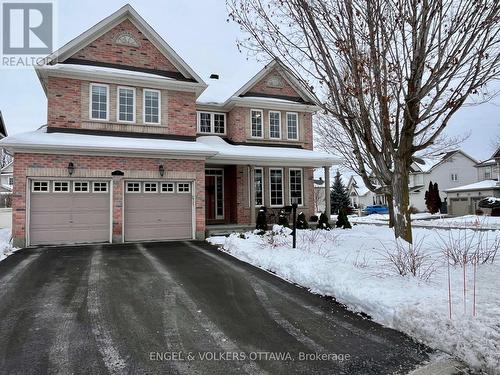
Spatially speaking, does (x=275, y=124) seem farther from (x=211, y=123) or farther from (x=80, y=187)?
(x=80, y=187)

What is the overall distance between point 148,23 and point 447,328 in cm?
1484

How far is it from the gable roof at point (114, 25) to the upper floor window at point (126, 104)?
7.26 ft

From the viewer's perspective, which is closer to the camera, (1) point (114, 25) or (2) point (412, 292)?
(2) point (412, 292)

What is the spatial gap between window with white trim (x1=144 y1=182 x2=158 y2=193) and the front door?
4.21 m

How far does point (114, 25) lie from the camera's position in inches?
565

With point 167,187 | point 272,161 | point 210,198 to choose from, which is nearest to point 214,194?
point 210,198

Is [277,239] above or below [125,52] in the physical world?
below

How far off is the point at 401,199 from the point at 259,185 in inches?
365

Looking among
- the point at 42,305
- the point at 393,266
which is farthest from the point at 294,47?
the point at 42,305

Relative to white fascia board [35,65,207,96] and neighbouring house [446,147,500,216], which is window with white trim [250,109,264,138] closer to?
white fascia board [35,65,207,96]

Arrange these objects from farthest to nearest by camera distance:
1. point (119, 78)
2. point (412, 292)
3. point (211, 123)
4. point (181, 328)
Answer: point (211, 123) → point (119, 78) → point (412, 292) → point (181, 328)

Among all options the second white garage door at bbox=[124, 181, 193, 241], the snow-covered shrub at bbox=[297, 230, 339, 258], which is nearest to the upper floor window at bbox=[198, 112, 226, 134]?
the second white garage door at bbox=[124, 181, 193, 241]

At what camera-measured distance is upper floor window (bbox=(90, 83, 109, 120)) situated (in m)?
13.6

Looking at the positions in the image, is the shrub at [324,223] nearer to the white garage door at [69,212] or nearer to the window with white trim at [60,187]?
the white garage door at [69,212]
